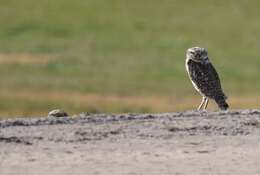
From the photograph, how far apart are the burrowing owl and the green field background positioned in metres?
12.9

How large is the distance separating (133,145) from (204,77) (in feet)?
14.1

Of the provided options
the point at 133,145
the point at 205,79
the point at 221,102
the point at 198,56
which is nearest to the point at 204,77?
the point at 205,79

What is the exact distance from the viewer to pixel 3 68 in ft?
152

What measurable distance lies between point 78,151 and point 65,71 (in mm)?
36974

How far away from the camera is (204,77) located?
1491 centimetres

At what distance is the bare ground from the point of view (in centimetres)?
984

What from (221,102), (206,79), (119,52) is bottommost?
(221,102)

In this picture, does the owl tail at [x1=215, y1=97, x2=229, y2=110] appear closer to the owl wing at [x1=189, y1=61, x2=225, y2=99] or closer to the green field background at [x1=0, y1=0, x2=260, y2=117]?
the owl wing at [x1=189, y1=61, x2=225, y2=99]

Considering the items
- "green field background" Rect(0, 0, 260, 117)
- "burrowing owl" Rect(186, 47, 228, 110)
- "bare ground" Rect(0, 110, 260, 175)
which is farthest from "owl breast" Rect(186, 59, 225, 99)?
"green field background" Rect(0, 0, 260, 117)

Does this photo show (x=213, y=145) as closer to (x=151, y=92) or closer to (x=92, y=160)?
(x=92, y=160)

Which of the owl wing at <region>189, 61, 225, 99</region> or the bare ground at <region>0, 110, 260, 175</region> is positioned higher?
the owl wing at <region>189, 61, 225, 99</region>

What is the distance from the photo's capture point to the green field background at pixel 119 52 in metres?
35.3

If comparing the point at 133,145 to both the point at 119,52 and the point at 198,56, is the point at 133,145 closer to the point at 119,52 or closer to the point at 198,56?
the point at 198,56

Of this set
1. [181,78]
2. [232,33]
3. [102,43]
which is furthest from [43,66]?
[232,33]
